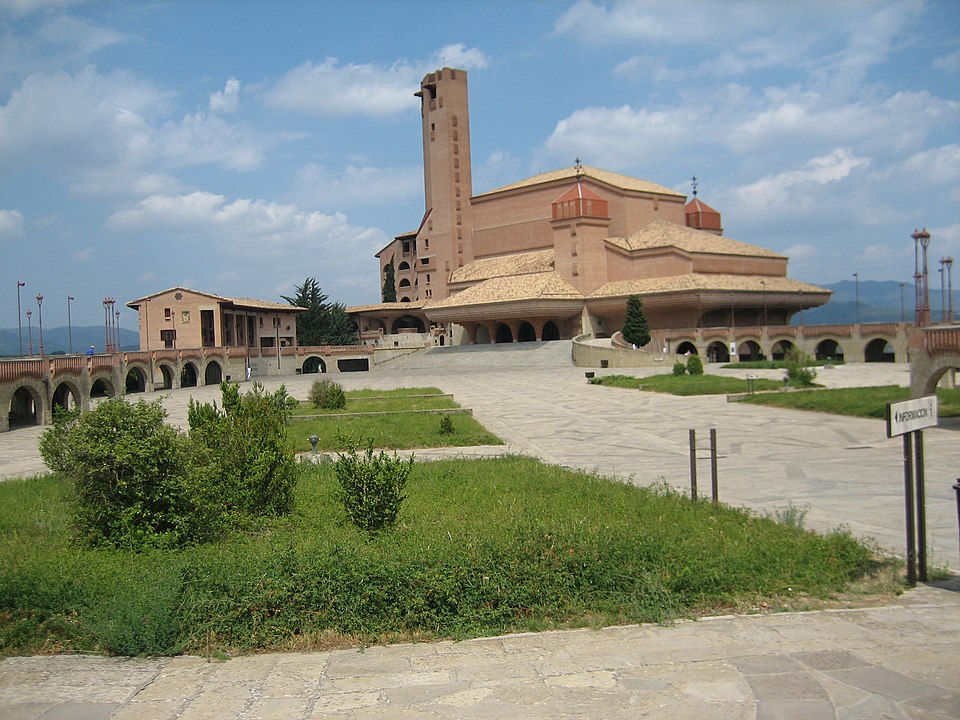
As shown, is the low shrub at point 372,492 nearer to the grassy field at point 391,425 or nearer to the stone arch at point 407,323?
the grassy field at point 391,425

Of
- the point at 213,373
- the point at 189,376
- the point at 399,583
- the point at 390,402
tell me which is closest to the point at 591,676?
the point at 399,583

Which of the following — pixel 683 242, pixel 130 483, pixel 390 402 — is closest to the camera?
pixel 130 483

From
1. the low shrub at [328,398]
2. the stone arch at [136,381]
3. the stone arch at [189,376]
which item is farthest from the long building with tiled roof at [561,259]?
the low shrub at [328,398]

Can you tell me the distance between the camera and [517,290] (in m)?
54.9

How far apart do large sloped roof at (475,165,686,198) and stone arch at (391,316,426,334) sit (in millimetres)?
14019

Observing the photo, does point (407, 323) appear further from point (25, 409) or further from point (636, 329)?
point (25, 409)

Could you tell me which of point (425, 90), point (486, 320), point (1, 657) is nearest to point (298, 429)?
point (1, 657)

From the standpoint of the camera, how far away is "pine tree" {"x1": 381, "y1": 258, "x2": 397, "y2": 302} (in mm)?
78000

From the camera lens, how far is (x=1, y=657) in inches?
213

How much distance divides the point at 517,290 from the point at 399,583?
49.6 m

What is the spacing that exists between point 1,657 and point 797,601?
5.57 metres

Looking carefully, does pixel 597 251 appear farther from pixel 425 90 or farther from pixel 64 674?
pixel 64 674

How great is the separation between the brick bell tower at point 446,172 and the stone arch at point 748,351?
25.3 m

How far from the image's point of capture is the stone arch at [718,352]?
48125 mm
